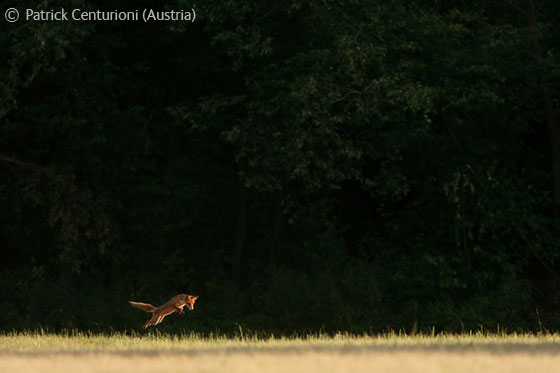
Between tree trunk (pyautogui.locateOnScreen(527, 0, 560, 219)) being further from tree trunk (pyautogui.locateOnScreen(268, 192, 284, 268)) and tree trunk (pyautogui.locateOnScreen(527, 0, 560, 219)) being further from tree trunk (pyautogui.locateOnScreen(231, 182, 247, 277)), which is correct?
tree trunk (pyautogui.locateOnScreen(231, 182, 247, 277))

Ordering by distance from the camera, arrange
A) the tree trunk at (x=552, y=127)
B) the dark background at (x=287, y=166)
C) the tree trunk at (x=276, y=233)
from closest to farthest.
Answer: the dark background at (x=287, y=166) → the tree trunk at (x=552, y=127) → the tree trunk at (x=276, y=233)

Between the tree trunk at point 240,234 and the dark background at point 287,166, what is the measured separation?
51mm

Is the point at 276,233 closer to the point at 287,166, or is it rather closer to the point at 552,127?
the point at 287,166

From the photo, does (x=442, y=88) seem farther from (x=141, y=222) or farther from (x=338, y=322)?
(x=141, y=222)

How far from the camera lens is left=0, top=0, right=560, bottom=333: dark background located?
1891 cm

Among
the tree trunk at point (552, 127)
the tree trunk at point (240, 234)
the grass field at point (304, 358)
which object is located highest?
the tree trunk at point (552, 127)

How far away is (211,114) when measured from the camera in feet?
65.9

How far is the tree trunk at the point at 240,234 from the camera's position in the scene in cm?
2308

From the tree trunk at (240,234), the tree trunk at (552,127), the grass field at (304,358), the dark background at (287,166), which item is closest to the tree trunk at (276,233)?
the dark background at (287,166)

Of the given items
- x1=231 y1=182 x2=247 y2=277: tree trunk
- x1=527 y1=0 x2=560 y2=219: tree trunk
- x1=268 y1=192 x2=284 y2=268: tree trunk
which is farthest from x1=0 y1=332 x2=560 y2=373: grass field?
x1=231 y1=182 x2=247 y2=277: tree trunk

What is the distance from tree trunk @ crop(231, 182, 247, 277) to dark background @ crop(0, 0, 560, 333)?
2.0 inches

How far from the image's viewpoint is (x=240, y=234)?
2320 cm

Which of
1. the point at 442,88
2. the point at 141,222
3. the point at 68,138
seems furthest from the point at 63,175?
the point at 442,88

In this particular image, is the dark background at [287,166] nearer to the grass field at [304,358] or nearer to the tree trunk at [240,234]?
the tree trunk at [240,234]
